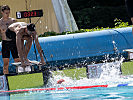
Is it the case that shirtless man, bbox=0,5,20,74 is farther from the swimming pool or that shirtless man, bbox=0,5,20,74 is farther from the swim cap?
the swimming pool

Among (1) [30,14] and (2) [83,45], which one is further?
(1) [30,14]

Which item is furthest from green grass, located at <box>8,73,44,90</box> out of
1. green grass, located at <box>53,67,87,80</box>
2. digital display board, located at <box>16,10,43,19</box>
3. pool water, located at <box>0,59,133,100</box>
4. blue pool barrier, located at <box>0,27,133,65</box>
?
digital display board, located at <box>16,10,43,19</box>

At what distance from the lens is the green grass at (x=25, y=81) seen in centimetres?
584

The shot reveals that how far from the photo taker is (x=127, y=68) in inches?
242

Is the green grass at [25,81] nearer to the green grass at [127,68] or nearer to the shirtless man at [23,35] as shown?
the shirtless man at [23,35]

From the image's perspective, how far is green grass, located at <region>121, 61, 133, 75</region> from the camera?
6043 mm

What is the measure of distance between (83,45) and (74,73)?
67.1 inches

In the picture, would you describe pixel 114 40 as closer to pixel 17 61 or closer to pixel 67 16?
pixel 17 61

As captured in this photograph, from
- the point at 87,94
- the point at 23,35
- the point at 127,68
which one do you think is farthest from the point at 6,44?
the point at 87,94

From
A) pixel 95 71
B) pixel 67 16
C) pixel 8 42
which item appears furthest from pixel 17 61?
pixel 67 16

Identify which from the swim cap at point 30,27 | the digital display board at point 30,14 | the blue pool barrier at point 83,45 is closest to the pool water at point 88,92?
the swim cap at point 30,27

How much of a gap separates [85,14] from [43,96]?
56.4ft

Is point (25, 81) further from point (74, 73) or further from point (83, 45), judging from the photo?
point (83, 45)

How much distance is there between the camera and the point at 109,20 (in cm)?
2208
